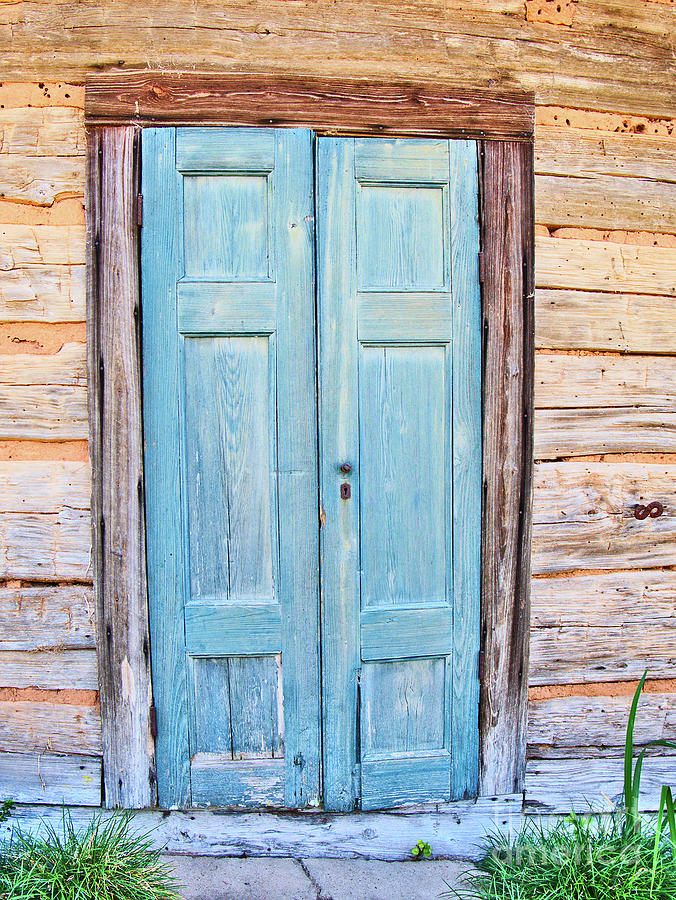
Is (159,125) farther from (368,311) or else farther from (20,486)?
(20,486)

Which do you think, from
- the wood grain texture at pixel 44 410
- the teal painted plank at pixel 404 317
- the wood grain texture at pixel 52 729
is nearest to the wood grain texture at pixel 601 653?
the teal painted plank at pixel 404 317

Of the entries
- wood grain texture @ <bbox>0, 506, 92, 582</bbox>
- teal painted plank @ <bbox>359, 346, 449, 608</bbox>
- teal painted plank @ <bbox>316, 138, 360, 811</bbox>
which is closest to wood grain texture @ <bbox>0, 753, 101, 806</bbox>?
wood grain texture @ <bbox>0, 506, 92, 582</bbox>

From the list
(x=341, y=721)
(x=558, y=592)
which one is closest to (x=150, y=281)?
(x=341, y=721)

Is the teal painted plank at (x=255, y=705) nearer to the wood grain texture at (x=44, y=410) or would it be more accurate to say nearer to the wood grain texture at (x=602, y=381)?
the wood grain texture at (x=44, y=410)

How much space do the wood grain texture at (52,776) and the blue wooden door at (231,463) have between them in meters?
0.26

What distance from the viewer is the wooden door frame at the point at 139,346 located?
7.65 ft

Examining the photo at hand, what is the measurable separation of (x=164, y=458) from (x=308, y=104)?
142 cm

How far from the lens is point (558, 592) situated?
8.25 ft

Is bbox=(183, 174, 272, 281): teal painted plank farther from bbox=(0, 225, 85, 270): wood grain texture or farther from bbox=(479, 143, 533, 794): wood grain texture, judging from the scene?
bbox=(479, 143, 533, 794): wood grain texture

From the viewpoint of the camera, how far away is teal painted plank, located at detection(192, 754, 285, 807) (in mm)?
2410

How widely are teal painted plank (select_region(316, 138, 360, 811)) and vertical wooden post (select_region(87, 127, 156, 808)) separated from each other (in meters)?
0.68

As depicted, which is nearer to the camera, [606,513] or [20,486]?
[20,486]

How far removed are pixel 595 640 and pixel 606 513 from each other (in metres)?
0.51

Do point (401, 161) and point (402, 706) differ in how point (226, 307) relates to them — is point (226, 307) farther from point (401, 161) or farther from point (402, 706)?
A: point (402, 706)
